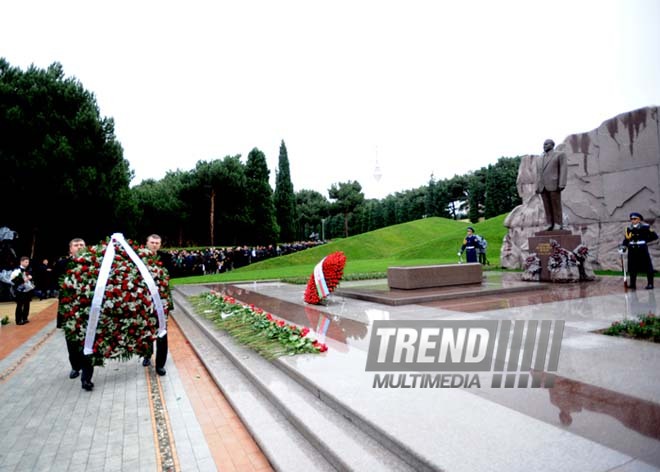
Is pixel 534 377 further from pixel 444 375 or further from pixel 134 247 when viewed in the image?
pixel 134 247

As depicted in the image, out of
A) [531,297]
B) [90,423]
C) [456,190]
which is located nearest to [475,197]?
[456,190]

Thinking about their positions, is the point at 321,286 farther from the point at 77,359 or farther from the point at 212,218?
the point at 212,218

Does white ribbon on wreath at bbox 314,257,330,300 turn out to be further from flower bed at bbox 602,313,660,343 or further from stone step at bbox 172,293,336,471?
flower bed at bbox 602,313,660,343

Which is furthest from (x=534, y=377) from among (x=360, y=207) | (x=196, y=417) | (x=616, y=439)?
(x=360, y=207)

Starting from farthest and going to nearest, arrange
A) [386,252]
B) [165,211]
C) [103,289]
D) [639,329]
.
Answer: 1. [165,211]
2. [386,252]
3. [639,329]
4. [103,289]

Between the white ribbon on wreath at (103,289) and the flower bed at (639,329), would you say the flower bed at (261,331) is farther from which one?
the flower bed at (639,329)

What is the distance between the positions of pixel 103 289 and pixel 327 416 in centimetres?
319

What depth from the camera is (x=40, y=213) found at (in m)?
20.8

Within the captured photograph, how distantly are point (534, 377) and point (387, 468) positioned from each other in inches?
82.4

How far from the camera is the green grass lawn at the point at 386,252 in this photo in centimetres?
2414

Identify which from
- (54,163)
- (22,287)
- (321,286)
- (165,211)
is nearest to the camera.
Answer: (321,286)

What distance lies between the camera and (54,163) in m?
20.7

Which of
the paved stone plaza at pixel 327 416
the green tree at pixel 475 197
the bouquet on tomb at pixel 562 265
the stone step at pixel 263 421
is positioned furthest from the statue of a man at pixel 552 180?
the green tree at pixel 475 197

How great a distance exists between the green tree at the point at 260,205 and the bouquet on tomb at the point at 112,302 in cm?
4204
